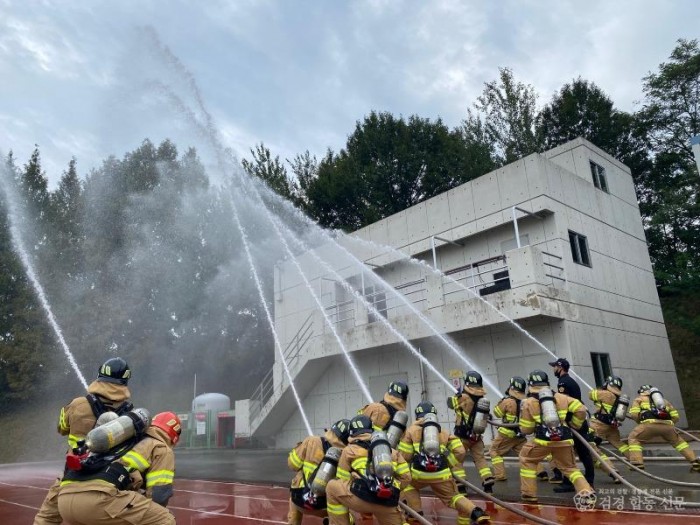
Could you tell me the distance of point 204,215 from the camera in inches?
1490

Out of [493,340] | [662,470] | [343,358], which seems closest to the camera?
[662,470]

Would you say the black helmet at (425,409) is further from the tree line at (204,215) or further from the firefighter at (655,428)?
the tree line at (204,215)

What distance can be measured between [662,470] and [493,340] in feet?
20.6

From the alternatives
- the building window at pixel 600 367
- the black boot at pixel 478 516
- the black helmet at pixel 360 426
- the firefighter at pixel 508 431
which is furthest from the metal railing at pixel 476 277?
the black helmet at pixel 360 426

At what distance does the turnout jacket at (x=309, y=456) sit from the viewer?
19.6ft

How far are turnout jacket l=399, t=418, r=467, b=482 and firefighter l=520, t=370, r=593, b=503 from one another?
4.00ft

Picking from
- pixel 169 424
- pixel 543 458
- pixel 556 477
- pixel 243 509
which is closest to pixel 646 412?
pixel 556 477

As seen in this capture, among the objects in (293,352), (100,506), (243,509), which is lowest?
(243,509)

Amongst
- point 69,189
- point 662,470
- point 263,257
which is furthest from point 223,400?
point 662,470

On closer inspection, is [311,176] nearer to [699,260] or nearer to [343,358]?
[343,358]

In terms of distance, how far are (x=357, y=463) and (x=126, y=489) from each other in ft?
7.37

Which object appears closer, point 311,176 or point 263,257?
point 263,257

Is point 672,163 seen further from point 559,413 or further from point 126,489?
point 126,489

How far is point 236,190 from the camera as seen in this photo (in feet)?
106
